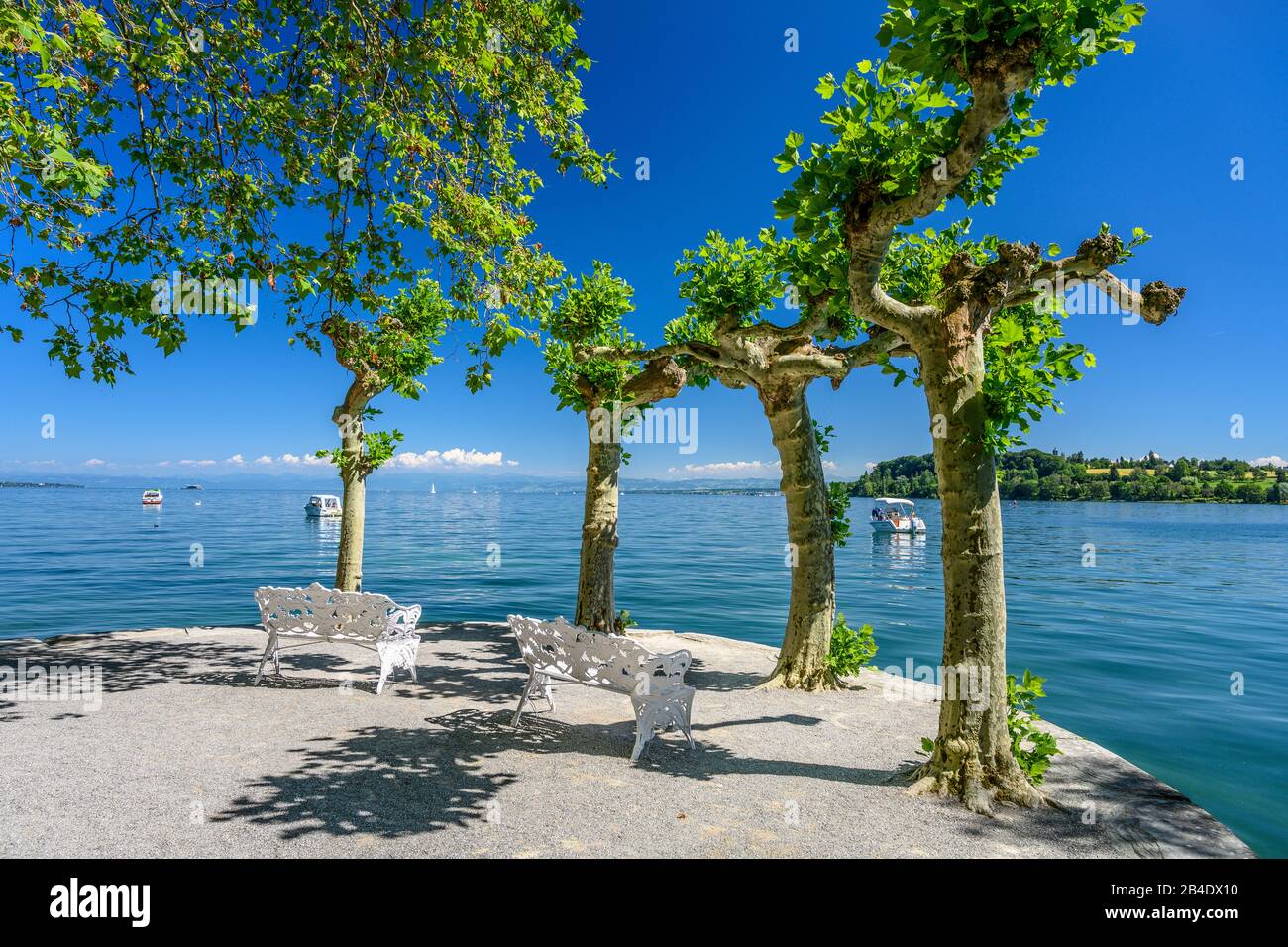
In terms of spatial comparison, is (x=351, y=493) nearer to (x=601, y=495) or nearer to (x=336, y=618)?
(x=336, y=618)

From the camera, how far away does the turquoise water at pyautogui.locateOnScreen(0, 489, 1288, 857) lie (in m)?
10.7

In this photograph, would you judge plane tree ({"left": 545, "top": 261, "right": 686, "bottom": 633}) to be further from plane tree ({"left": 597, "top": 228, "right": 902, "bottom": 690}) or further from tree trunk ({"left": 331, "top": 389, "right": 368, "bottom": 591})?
tree trunk ({"left": 331, "top": 389, "right": 368, "bottom": 591})

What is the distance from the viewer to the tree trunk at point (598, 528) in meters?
11.3

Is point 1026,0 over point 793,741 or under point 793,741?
over

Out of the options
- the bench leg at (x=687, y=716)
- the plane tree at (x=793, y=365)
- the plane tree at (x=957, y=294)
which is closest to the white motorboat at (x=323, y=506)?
the plane tree at (x=793, y=365)

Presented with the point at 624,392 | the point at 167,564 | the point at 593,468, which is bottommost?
the point at 167,564

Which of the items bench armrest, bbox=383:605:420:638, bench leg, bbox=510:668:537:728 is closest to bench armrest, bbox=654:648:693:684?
bench leg, bbox=510:668:537:728

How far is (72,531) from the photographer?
50.7 metres

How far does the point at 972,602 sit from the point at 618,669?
11.0ft

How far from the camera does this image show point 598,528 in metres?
11.3

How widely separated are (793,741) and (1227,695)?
11.8 m

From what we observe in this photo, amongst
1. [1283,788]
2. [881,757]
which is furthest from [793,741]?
[1283,788]

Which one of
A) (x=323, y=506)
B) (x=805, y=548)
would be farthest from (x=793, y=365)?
(x=323, y=506)
